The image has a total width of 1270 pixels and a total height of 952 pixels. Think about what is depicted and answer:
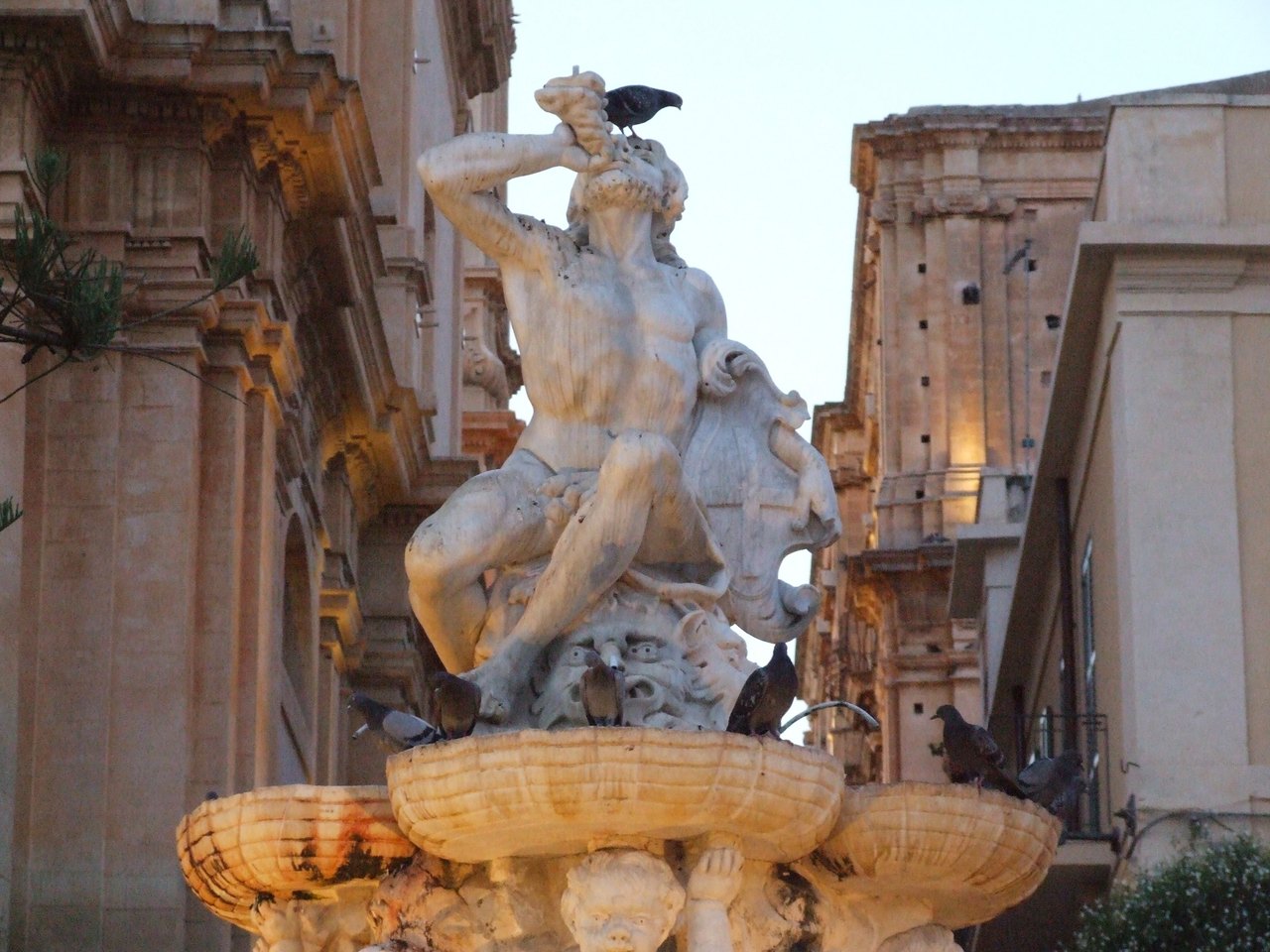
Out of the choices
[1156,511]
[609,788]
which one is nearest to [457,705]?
[609,788]

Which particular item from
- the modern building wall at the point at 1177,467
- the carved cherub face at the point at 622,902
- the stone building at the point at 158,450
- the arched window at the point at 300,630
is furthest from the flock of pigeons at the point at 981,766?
the arched window at the point at 300,630

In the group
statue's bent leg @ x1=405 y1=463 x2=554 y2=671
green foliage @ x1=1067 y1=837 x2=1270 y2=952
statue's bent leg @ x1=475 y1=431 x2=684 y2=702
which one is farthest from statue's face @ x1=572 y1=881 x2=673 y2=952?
green foliage @ x1=1067 y1=837 x2=1270 y2=952

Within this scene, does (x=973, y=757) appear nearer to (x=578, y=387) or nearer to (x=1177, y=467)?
(x=578, y=387)

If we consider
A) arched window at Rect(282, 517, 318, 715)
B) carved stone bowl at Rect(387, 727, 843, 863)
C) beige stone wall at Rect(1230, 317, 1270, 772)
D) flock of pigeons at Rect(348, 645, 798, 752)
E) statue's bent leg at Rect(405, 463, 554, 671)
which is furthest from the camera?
arched window at Rect(282, 517, 318, 715)

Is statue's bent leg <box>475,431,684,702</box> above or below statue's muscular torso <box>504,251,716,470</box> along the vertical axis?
below

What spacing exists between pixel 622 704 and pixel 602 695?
0.89ft

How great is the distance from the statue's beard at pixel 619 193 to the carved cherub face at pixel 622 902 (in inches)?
127

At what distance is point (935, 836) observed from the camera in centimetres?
1352

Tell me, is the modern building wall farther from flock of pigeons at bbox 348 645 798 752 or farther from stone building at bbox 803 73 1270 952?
flock of pigeons at bbox 348 645 798 752

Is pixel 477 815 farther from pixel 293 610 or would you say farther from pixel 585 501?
pixel 293 610

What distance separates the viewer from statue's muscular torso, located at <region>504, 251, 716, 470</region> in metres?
15.0

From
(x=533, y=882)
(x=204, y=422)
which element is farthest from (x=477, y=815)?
(x=204, y=422)

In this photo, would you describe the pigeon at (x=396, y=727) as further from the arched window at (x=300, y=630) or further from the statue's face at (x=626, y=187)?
the arched window at (x=300, y=630)

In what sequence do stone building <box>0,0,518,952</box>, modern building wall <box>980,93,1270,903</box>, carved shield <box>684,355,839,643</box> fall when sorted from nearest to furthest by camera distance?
1. carved shield <box>684,355,839,643</box>
2. stone building <box>0,0,518,952</box>
3. modern building wall <box>980,93,1270,903</box>
